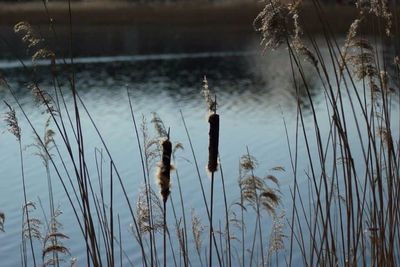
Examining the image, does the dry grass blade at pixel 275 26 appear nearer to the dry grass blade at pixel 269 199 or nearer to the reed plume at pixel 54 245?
the dry grass blade at pixel 269 199

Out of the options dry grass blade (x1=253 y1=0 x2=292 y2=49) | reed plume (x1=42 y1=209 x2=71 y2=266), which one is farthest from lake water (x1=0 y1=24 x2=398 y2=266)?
dry grass blade (x1=253 y1=0 x2=292 y2=49)

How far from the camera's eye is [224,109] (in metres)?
11.3

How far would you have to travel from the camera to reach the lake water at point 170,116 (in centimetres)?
617

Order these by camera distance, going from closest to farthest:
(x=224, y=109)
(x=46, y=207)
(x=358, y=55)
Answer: (x=358, y=55) < (x=46, y=207) < (x=224, y=109)

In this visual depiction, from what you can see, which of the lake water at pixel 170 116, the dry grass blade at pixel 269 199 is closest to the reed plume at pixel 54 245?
the lake water at pixel 170 116

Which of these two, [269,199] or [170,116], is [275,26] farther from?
[170,116]

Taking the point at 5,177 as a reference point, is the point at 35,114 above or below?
above

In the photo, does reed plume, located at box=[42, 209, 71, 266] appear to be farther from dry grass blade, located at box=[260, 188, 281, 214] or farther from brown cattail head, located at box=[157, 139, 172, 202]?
brown cattail head, located at box=[157, 139, 172, 202]

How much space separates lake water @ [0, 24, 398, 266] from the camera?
20.2 feet

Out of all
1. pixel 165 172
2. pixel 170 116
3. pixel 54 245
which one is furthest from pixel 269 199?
pixel 170 116

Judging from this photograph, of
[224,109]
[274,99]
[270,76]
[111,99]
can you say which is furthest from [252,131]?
[270,76]

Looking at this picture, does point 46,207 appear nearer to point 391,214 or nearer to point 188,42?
point 391,214

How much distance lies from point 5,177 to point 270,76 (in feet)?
26.4

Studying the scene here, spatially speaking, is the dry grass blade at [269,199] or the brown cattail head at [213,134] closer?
the brown cattail head at [213,134]
